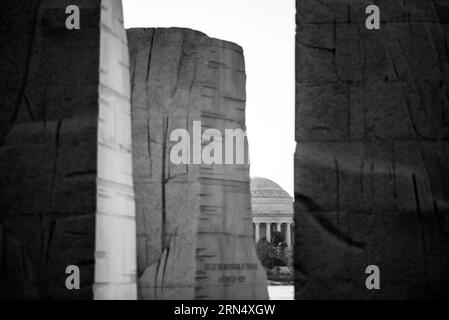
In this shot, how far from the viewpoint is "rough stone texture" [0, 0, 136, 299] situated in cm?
808

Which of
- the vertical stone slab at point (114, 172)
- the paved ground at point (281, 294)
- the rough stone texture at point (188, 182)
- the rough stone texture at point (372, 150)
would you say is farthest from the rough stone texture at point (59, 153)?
the paved ground at point (281, 294)

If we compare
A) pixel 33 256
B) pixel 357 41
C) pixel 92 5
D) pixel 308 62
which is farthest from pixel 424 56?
pixel 33 256

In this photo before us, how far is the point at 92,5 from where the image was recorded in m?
8.45

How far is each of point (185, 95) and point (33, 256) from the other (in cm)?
792

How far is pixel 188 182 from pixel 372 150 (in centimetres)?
759

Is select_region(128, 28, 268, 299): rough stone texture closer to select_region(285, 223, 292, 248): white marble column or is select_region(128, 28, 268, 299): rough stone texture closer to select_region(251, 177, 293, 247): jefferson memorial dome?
select_region(285, 223, 292, 248): white marble column

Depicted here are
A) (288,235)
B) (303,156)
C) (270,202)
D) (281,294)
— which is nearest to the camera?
(303,156)

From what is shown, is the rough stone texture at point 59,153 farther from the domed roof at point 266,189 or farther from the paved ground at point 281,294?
the domed roof at point 266,189

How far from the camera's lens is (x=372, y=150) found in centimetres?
805

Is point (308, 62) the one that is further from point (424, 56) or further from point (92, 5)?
point (92, 5)

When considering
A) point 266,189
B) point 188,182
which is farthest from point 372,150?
point 266,189

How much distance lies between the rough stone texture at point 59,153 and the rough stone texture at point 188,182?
625cm

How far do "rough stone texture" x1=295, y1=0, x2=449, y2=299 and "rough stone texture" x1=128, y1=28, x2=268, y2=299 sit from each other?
23.6ft

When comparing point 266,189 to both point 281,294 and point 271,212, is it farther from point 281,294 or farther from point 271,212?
point 281,294
